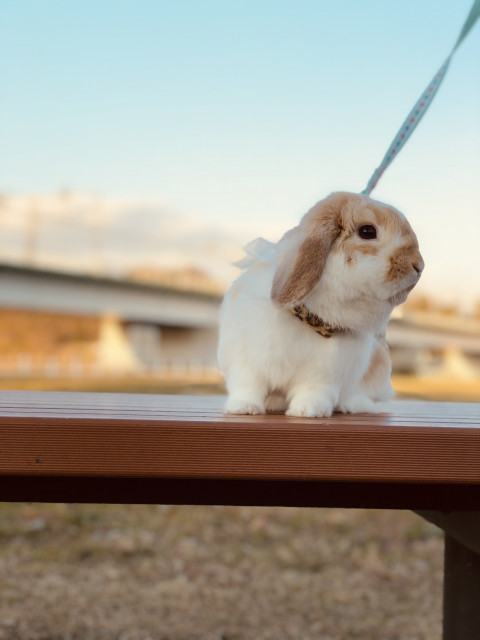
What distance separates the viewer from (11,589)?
294 cm

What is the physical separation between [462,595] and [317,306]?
3.10ft

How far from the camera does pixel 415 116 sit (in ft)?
5.95

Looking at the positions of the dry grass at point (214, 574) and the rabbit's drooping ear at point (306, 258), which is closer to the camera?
the rabbit's drooping ear at point (306, 258)

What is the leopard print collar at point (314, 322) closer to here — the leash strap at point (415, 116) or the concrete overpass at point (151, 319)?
the leash strap at point (415, 116)

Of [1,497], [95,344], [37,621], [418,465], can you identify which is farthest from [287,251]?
[95,344]

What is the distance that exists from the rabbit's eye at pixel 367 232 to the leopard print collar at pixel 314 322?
7.1 inches

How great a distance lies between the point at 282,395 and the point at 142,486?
365 millimetres

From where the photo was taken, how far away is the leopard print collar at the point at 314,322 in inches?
54.6

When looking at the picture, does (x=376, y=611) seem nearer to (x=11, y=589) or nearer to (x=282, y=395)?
(x=11, y=589)

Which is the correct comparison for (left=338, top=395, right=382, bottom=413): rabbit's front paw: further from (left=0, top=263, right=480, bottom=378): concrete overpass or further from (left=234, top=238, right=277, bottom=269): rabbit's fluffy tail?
(left=0, top=263, right=480, bottom=378): concrete overpass

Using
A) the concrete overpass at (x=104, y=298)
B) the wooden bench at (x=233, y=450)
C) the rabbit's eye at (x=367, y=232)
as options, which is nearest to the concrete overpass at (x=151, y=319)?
the concrete overpass at (x=104, y=298)

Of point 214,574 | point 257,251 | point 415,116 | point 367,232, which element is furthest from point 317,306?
point 214,574

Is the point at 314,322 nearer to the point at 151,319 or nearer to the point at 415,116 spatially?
the point at 415,116

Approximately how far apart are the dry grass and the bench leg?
898mm
